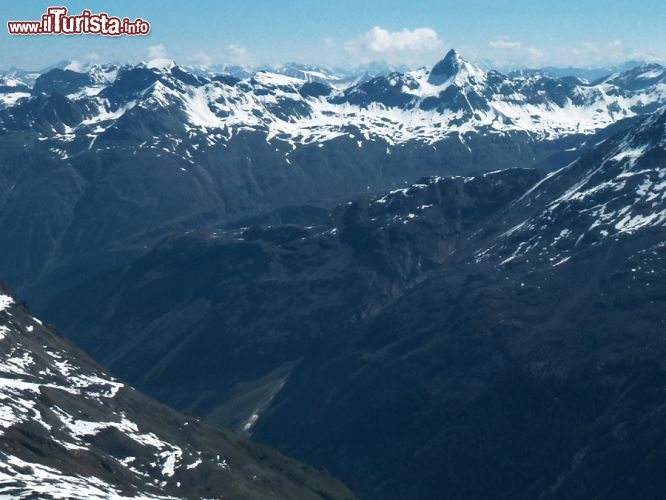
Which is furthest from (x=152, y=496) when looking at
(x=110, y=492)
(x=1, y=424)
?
(x=1, y=424)

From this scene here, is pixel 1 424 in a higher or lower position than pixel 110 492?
higher

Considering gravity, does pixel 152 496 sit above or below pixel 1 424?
below

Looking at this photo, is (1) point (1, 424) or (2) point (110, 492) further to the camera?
(1) point (1, 424)

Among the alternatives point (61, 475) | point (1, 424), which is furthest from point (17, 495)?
point (1, 424)

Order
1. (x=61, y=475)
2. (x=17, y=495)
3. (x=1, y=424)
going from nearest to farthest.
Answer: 1. (x=17, y=495)
2. (x=61, y=475)
3. (x=1, y=424)

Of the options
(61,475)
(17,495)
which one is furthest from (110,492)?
(17,495)

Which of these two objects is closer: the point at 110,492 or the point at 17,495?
the point at 17,495

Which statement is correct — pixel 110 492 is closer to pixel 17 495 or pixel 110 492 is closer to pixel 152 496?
pixel 152 496

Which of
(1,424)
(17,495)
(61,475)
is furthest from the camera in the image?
(1,424)
